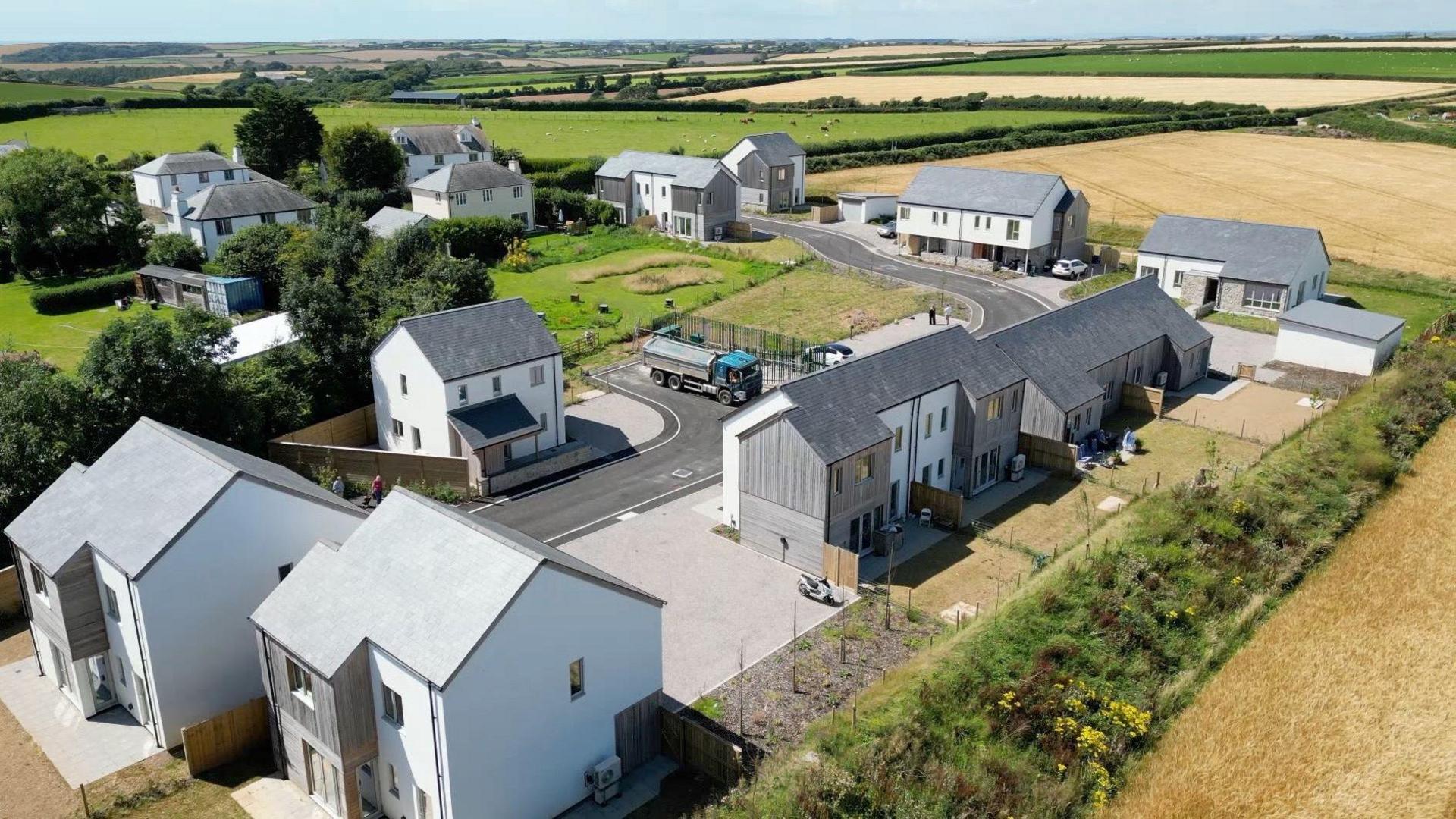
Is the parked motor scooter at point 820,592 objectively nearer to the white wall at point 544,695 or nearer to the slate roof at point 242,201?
the white wall at point 544,695

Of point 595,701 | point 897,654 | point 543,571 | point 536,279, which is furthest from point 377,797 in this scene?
point 536,279

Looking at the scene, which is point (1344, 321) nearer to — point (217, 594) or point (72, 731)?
point (217, 594)

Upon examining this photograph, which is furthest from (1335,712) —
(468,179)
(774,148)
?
(774,148)

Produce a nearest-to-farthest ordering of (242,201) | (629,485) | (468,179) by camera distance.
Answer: (629,485)
(242,201)
(468,179)

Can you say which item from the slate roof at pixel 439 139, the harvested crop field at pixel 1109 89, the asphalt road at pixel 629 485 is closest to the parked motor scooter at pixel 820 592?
the asphalt road at pixel 629 485

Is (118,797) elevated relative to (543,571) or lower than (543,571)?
lower

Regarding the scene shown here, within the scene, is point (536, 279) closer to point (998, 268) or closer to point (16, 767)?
point (998, 268)
